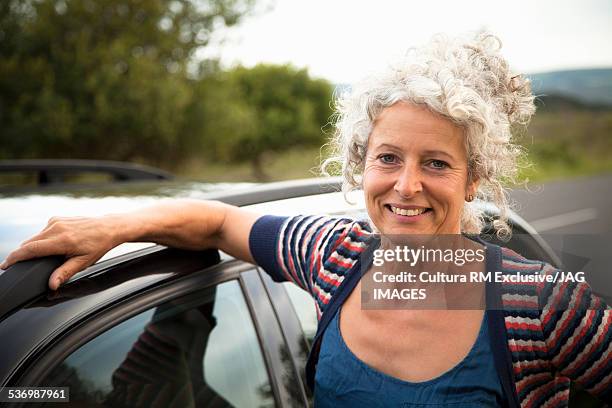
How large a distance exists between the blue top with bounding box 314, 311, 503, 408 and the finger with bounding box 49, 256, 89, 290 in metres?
0.66

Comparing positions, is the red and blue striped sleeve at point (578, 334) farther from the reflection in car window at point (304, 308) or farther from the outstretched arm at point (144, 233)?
the outstretched arm at point (144, 233)

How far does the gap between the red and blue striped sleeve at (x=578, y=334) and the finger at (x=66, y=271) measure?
111 cm

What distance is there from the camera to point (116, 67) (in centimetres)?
1300

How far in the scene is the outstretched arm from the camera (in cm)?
142

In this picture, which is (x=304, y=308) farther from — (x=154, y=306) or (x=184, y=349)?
(x=154, y=306)

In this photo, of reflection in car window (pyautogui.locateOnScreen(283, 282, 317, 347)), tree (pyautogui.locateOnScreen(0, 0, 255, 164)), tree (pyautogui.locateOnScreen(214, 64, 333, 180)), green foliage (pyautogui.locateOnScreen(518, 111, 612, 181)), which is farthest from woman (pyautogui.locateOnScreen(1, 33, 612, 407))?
green foliage (pyautogui.locateOnScreen(518, 111, 612, 181))

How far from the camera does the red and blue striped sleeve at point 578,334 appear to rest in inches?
54.1

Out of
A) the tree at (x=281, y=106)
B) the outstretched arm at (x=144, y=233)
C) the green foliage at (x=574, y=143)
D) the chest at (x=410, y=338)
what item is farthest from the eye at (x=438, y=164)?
the green foliage at (x=574, y=143)

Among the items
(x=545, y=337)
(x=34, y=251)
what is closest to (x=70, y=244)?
(x=34, y=251)

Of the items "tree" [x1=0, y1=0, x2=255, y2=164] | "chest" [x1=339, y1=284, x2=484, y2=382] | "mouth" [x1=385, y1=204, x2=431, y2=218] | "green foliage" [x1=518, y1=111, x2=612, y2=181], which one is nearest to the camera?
"chest" [x1=339, y1=284, x2=484, y2=382]

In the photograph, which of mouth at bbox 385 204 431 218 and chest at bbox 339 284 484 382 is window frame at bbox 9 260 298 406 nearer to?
chest at bbox 339 284 484 382

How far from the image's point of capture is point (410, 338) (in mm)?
1502

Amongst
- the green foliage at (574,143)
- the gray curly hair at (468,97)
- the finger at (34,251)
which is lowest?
the green foliage at (574,143)

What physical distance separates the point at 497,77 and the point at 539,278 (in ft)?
1.76
